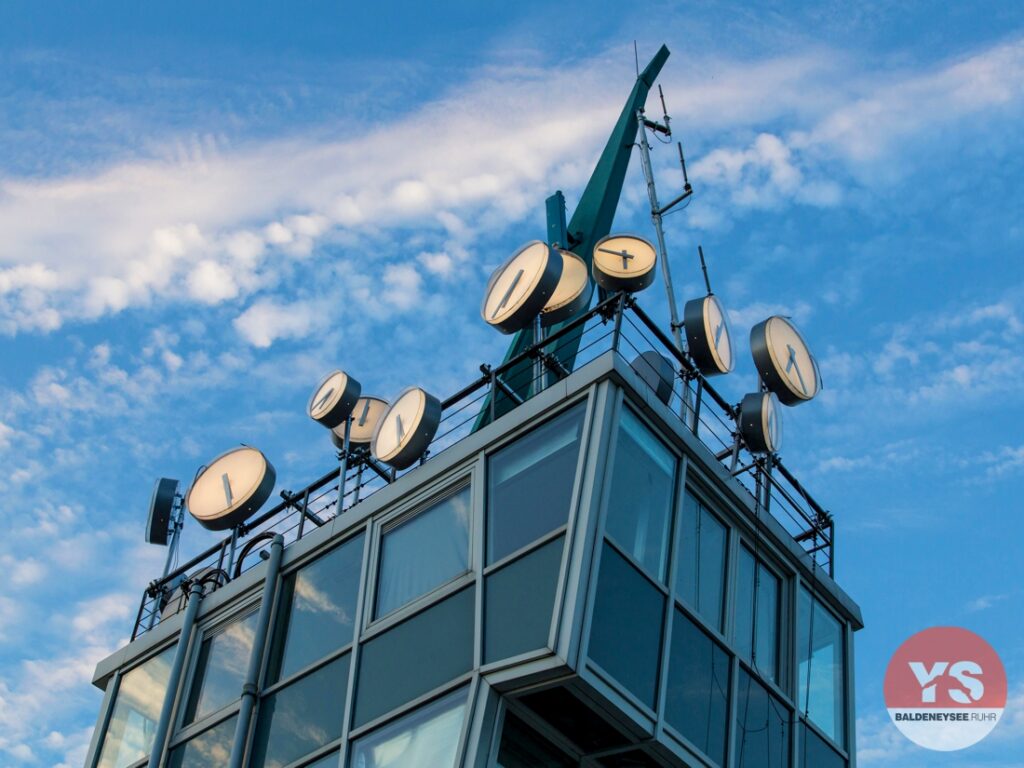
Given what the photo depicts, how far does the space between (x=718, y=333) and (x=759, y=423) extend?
4.69 ft

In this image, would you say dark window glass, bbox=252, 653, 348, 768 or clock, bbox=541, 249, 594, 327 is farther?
clock, bbox=541, 249, 594, 327

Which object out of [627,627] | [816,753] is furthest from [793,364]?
[627,627]

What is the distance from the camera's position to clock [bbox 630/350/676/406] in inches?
864

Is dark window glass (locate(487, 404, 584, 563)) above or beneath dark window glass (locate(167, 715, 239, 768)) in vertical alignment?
above

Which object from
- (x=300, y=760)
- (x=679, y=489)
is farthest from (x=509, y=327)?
(x=300, y=760)

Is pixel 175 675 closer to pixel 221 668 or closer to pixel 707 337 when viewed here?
pixel 221 668

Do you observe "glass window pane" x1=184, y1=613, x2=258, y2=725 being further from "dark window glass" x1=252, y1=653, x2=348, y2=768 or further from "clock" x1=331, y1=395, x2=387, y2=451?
"clock" x1=331, y1=395, x2=387, y2=451

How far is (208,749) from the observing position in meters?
21.8

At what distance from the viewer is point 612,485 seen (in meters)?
18.9

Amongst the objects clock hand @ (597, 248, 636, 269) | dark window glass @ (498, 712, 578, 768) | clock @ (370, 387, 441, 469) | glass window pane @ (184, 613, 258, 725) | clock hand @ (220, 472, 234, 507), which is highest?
clock hand @ (597, 248, 636, 269)

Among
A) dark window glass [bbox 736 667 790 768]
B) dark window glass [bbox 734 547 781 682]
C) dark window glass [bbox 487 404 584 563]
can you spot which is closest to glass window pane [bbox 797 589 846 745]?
dark window glass [bbox 734 547 781 682]

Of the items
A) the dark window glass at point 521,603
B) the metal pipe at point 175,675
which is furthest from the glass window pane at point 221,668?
the dark window glass at point 521,603

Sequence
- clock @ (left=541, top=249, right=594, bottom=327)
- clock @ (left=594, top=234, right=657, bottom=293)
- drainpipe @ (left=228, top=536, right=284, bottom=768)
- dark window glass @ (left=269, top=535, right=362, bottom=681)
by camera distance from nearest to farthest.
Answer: drainpipe @ (left=228, top=536, right=284, bottom=768), dark window glass @ (left=269, top=535, right=362, bottom=681), clock @ (left=594, top=234, right=657, bottom=293), clock @ (left=541, top=249, right=594, bottom=327)

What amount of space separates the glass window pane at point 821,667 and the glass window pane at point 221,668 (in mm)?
7652
